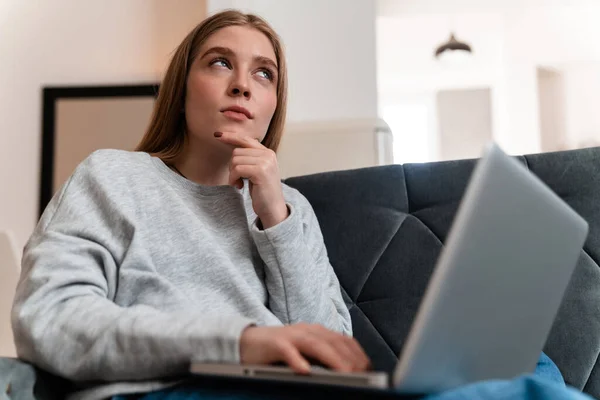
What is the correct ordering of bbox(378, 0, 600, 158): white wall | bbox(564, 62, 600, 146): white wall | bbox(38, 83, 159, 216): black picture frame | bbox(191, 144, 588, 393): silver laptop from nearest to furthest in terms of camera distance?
bbox(191, 144, 588, 393): silver laptop → bbox(38, 83, 159, 216): black picture frame → bbox(378, 0, 600, 158): white wall → bbox(564, 62, 600, 146): white wall

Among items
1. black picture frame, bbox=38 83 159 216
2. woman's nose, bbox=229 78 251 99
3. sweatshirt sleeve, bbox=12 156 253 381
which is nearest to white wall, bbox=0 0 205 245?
black picture frame, bbox=38 83 159 216

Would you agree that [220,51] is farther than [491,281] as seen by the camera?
Yes

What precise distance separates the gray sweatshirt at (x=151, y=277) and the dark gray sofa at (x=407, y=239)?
0.09 m

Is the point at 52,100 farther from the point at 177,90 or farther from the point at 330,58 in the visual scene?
the point at 177,90

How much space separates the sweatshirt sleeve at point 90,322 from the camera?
2.40 ft

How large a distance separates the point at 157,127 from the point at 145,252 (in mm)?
368

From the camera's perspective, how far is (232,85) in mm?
1143

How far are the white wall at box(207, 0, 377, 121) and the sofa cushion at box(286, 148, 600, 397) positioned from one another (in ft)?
2.27

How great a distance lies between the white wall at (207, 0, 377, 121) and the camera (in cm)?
205

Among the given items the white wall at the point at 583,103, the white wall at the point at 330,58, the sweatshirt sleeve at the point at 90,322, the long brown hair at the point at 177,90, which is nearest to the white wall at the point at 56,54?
the white wall at the point at 330,58

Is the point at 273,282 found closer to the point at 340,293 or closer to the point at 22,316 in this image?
the point at 340,293

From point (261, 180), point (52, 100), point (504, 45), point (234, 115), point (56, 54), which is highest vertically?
point (504, 45)

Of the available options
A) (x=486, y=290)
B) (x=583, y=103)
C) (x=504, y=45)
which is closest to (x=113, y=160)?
(x=486, y=290)

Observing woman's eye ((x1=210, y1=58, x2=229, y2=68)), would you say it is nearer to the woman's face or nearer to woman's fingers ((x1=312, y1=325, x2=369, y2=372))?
the woman's face
